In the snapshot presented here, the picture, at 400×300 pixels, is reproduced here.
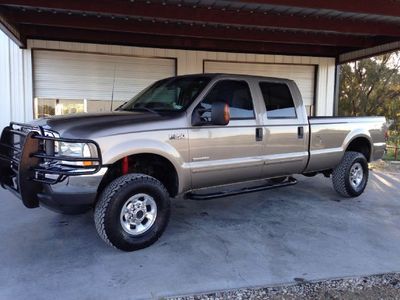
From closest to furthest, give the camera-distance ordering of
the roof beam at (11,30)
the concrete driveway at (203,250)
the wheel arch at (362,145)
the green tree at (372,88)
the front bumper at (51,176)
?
the concrete driveway at (203,250) < the front bumper at (51,176) < the wheel arch at (362,145) < the roof beam at (11,30) < the green tree at (372,88)

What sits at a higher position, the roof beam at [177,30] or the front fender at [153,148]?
the roof beam at [177,30]

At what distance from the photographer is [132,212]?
15.2 ft

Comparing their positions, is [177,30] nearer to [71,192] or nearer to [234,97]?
[234,97]

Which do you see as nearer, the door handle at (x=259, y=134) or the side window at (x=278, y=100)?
the door handle at (x=259, y=134)

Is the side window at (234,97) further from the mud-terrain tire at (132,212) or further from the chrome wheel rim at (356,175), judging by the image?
the chrome wheel rim at (356,175)

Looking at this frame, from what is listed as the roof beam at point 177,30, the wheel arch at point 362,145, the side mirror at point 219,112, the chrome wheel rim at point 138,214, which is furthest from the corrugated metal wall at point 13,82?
the wheel arch at point 362,145

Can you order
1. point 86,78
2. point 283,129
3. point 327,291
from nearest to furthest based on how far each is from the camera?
point 327,291 → point 283,129 → point 86,78

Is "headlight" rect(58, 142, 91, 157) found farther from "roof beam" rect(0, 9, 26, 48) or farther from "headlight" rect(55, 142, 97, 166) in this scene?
"roof beam" rect(0, 9, 26, 48)

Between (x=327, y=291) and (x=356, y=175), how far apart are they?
13.4ft

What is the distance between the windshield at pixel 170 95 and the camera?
5297mm

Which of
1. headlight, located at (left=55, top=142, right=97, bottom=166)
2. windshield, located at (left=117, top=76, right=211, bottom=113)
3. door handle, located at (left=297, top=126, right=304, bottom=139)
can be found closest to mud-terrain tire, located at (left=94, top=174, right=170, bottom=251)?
headlight, located at (left=55, top=142, right=97, bottom=166)

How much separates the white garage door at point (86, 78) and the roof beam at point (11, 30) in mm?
596

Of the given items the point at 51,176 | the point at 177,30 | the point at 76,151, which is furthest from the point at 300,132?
the point at 177,30

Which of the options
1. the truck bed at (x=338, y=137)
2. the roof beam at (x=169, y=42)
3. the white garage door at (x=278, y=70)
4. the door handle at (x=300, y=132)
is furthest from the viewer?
the white garage door at (x=278, y=70)
